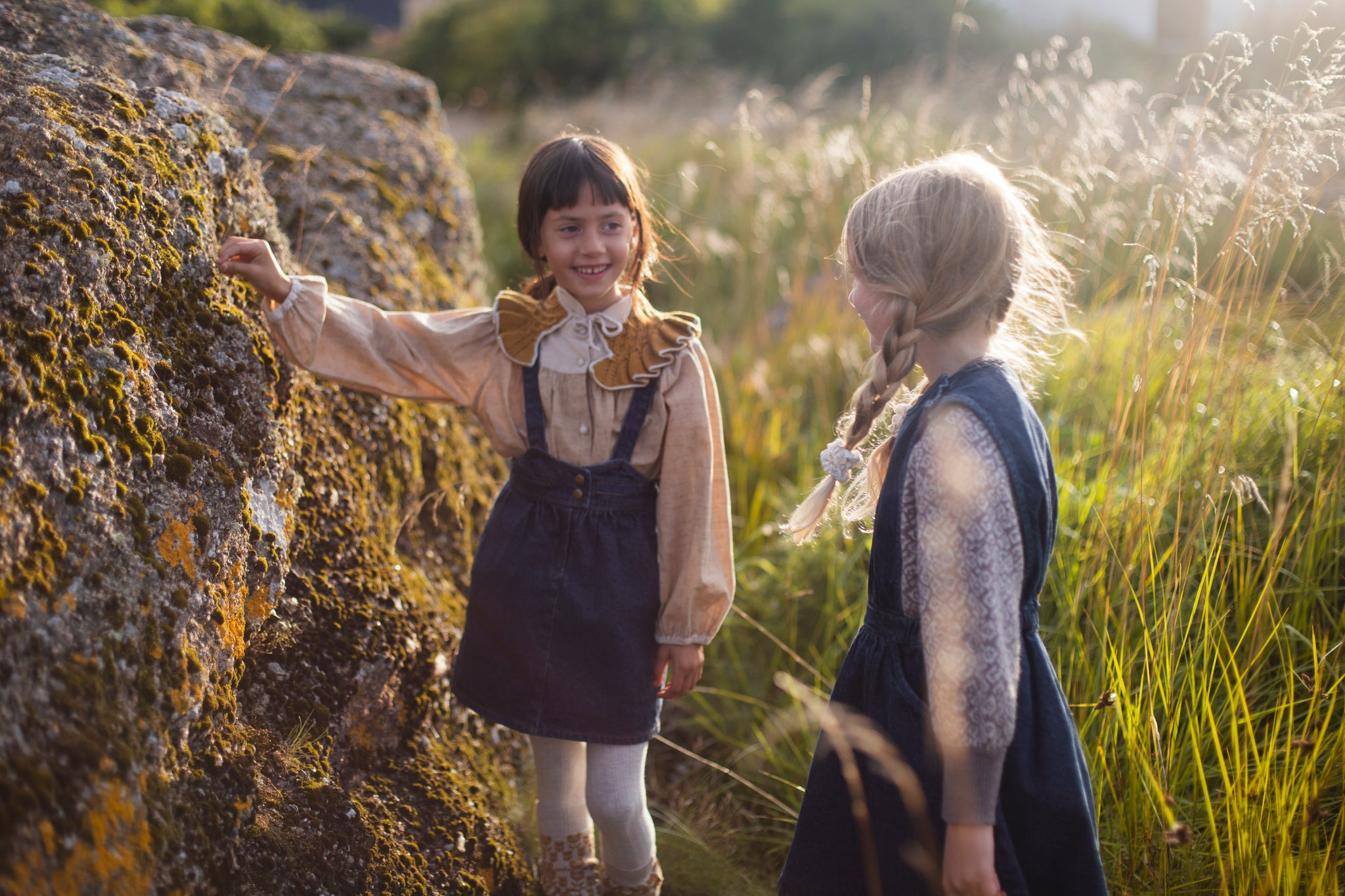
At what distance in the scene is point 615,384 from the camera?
2.02 m

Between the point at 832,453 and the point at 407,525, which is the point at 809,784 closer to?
the point at 832,453

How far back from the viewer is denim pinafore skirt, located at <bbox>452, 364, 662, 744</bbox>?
2.02m

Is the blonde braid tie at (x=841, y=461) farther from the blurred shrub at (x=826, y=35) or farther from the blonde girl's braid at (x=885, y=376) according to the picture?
the blurred shrub at (x=826, y=35)

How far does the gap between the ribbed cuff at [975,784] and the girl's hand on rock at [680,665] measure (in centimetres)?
72

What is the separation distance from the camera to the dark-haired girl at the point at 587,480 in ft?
6.61

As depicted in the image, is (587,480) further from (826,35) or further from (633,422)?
(826,35)

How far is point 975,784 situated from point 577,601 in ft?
3.01

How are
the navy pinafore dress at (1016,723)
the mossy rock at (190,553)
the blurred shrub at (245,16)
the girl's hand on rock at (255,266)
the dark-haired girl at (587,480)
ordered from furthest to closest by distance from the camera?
the blurred shrub at (245,16)
the dark-haired girl at (587,480)
the girl's hand on rock at (255,266)
the navy pinafore dress at (1016,723)
the mossy rock at (190,553)

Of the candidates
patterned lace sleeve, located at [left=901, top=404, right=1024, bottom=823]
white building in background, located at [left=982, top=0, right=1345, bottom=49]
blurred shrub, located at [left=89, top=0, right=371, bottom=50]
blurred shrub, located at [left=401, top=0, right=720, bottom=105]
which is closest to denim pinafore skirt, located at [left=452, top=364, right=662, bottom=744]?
patterned lace sleeve, located at [left=901, top=404, right=1024, bottom=823]

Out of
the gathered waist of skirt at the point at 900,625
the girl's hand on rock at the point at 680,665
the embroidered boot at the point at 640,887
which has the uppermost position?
the gathered waist of skirt at the point at 900,625

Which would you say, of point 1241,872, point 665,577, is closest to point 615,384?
point 665,577

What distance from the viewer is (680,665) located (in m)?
2.04

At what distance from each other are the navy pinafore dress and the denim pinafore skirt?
518mm

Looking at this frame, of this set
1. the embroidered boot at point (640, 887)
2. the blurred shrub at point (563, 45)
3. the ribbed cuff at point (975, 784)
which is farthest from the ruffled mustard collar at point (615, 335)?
the blurred shrub at point (563, 45)
